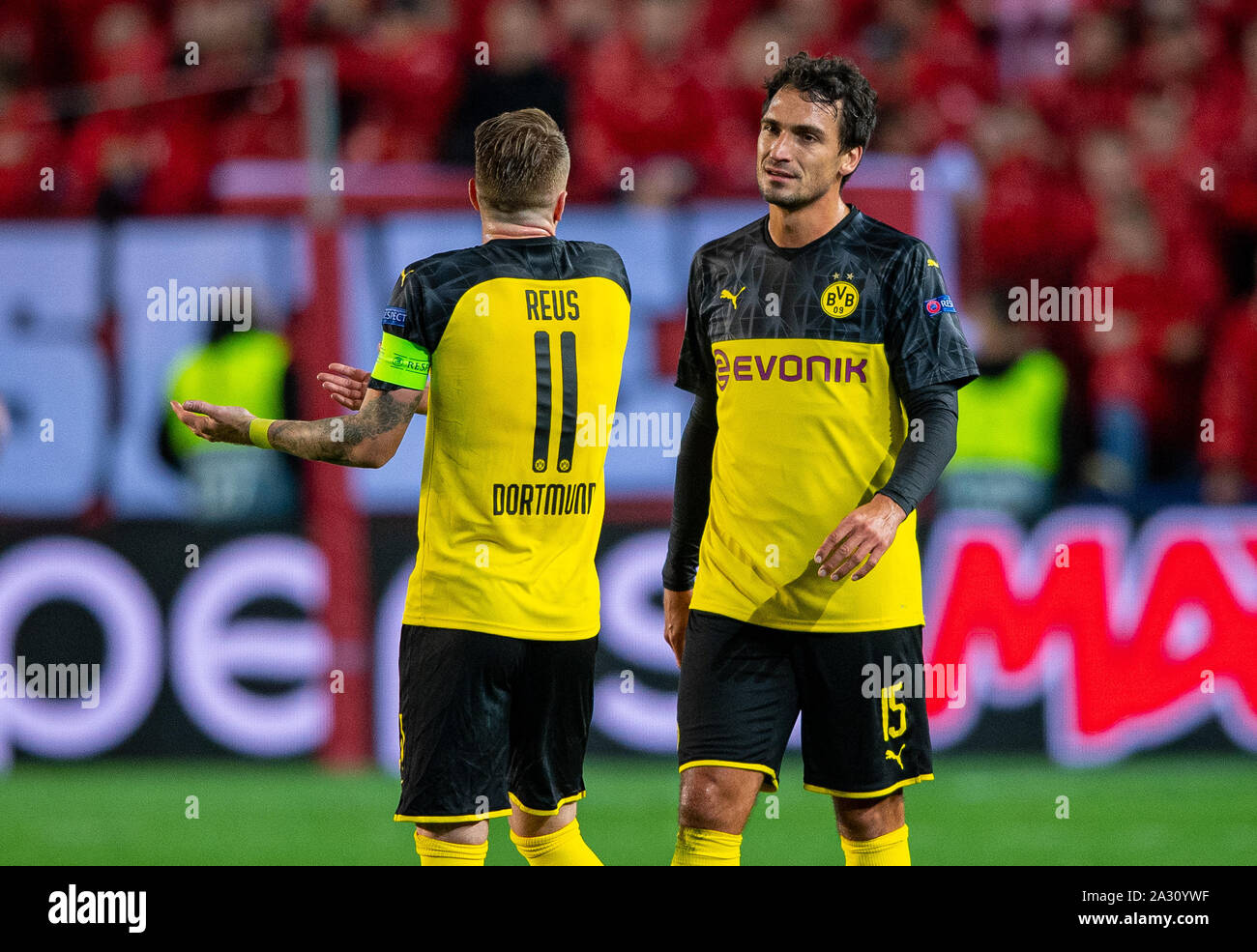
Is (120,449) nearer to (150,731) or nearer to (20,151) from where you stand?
(150,731)

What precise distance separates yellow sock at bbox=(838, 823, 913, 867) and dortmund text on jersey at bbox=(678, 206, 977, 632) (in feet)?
1.56

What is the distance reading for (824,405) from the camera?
3594 millimetres

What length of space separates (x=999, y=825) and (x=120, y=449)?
12.3 ft

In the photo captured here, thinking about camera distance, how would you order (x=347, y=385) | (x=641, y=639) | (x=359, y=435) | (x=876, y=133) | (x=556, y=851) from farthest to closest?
(x=876, y=133), (x=641, y=639), (x=556, y=851), (x=347, y=385), (x=359, y=435)

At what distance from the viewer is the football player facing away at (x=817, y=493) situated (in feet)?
11.8

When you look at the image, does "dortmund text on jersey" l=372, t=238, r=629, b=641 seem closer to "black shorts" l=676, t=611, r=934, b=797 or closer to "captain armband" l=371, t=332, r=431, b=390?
"captain armband" l=371, t=332, r=431, b=390

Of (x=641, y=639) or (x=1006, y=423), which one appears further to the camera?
(x=1006, y=423)

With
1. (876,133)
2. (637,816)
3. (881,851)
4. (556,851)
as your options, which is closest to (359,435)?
(556,851)

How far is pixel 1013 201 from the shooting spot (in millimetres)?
7965

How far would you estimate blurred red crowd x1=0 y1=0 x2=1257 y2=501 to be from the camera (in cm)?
738

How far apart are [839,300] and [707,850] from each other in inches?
49.3

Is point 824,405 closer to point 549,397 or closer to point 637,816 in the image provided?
point 549,397
